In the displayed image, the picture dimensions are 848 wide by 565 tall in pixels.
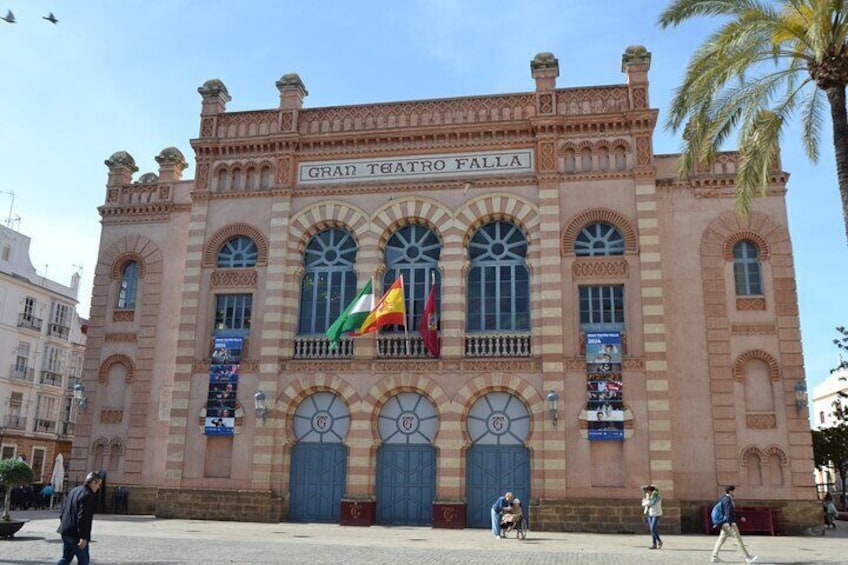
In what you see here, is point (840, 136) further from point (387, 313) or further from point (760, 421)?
point (387, 313)

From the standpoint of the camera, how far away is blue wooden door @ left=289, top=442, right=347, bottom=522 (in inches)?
1006

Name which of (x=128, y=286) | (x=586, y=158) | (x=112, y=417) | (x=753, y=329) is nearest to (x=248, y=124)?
(x=128, y=286)

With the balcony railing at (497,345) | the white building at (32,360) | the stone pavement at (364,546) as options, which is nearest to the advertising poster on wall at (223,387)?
the stone pavement at (364,546)

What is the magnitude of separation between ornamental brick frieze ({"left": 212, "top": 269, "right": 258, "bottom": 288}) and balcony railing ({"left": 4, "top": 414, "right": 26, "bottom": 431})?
22829 millimetres

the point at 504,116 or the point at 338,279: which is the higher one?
the point at 504,116

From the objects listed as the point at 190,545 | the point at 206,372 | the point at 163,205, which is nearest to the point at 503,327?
the point at 206,372

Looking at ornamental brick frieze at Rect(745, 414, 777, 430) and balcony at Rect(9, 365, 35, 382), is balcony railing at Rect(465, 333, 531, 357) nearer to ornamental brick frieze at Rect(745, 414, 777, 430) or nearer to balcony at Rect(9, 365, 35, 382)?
ornamental brick frieze at Rect(745, 414, 777, 430)

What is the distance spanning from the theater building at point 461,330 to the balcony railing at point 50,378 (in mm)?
19770

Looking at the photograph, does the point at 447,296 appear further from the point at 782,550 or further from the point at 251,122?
the point at 782,550

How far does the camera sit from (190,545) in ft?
58.2

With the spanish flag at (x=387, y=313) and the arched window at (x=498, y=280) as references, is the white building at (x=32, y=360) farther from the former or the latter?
the arched window at (x=498, y=280)

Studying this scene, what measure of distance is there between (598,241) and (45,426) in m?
35.7

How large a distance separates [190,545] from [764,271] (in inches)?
759

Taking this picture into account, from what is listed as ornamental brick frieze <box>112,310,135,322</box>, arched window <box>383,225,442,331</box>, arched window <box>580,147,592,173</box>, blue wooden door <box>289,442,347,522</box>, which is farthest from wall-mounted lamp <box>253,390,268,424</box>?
arched window <box>580,147,592,173</box>
